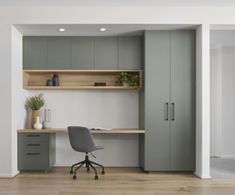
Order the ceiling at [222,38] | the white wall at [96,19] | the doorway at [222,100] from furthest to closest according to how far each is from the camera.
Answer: the doorway at [222,100] < the ceiling at [222,38] < the white wall at [96,19]

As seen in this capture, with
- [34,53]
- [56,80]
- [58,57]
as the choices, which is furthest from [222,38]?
[34,53]

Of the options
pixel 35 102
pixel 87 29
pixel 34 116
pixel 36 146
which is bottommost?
pixel 36 146

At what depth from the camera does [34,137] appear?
5395mm

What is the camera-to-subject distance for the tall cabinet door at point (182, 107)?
5332 mm

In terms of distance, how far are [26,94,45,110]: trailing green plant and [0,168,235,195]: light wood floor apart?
4.00 feet

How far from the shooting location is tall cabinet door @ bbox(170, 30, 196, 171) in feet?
17.5

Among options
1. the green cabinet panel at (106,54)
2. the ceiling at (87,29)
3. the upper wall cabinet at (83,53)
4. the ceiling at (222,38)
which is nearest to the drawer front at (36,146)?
the upper wall cabinet at (83,53)

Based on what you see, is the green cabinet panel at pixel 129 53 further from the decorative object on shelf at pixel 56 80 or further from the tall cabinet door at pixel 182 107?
the decorative object on shelf at pixel 56 80

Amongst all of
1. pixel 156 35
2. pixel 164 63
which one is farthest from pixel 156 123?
pixel 156 35

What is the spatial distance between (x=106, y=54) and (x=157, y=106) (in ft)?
4.48

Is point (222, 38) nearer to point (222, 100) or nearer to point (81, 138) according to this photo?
point (222, 100)

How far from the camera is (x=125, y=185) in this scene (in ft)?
15.0

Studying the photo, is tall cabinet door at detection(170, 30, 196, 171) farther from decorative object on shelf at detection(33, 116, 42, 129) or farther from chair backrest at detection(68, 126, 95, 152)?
decorative object on shelf at detection(33, 116, 42, 129)

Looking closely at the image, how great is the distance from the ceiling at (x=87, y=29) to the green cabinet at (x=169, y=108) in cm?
32
